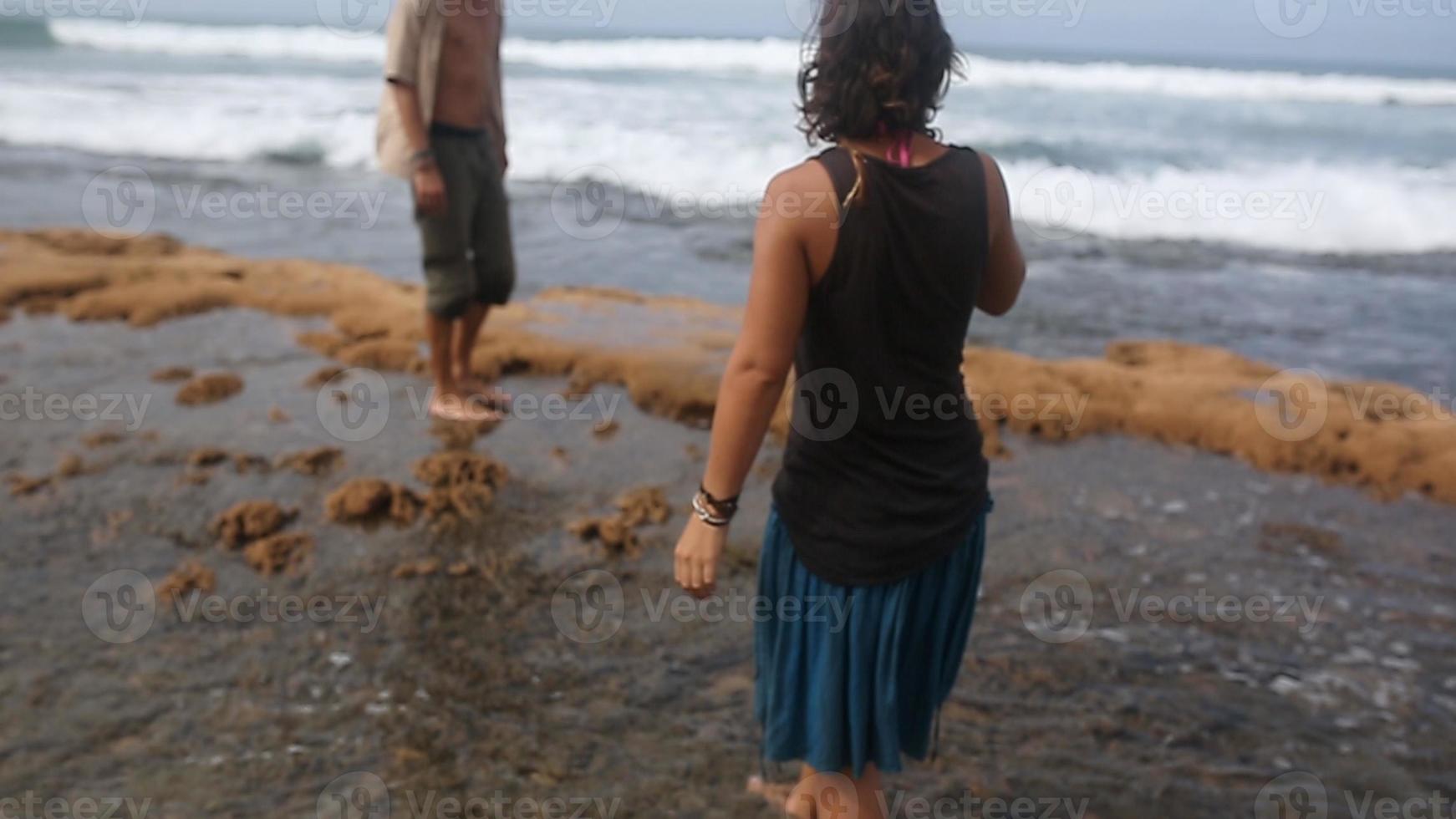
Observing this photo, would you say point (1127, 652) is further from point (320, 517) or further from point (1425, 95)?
point (1425, 95)

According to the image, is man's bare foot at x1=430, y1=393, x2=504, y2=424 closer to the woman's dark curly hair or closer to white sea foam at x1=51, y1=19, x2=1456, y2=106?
the woman's dark curly hair

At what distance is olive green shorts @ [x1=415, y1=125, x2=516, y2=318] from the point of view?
424cm

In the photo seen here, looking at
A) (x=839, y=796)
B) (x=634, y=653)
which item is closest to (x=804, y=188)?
(x=839, y=796)

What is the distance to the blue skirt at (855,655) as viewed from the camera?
1.88m

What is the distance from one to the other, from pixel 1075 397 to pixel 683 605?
2238 millimetres

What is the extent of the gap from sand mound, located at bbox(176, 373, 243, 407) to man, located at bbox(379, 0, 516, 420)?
81 centimetres

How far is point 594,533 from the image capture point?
3574mm

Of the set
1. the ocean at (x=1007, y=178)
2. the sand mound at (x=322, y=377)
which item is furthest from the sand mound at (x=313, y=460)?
the ocean at (x=1007, y=178)

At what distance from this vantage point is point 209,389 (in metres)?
4.56

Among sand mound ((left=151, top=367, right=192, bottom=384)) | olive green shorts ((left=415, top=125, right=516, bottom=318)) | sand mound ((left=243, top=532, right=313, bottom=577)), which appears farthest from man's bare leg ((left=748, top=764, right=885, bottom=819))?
sand mound ((left=151, top=367, right=192, bottom=384))

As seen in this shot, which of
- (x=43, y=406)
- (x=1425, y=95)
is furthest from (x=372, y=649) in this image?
(x=1425, y=95)

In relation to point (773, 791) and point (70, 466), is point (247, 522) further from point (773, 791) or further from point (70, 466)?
point (773, 791)

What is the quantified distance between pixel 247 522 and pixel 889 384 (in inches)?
95.7

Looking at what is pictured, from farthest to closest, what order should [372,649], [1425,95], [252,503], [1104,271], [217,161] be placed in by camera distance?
[1425,95] < [217,161] < [1104,271] < [252,503] < [372,649]
